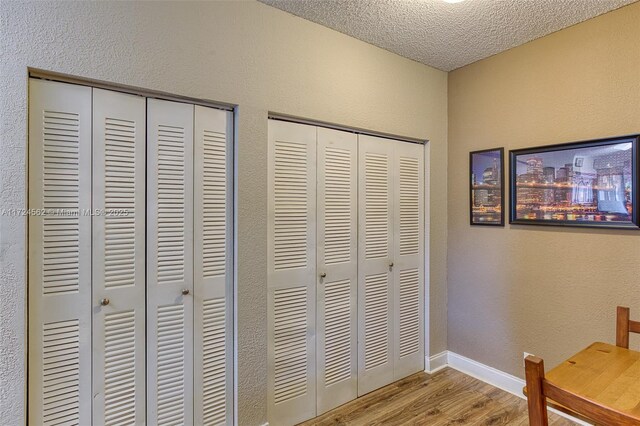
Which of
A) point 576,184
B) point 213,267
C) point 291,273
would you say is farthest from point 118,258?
point 576,184

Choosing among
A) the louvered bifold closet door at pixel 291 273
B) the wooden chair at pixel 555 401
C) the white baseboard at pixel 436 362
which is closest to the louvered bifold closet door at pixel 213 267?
the louvered bifold closet door at pixel 291 273

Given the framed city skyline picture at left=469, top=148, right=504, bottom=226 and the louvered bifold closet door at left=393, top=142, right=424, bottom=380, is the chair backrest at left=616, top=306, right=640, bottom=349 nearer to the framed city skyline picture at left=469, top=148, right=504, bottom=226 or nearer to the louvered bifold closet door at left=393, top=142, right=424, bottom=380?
the framed city skyline picture at left=469, top=148, right=504, bottom=226

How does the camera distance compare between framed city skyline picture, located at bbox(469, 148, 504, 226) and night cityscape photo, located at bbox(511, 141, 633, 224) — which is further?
framed city skyline picture, located at bbox(469, 148, 504, 226)

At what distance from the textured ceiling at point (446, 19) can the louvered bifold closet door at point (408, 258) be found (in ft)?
2.64

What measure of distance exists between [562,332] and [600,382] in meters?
1.23

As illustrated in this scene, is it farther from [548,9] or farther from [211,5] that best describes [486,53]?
[211,5]

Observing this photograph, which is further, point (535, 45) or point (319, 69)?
point (535, 45)

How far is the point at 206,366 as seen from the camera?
191 cm

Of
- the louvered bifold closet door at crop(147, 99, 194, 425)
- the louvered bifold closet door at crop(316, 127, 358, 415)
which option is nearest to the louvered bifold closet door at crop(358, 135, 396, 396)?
the louvered bifold closet door at crop(316, 127, 358, 415)

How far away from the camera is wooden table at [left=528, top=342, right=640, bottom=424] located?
3.76 feet

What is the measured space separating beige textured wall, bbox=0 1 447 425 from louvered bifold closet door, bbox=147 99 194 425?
0.73ft

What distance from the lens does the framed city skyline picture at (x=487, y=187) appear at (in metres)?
2.65

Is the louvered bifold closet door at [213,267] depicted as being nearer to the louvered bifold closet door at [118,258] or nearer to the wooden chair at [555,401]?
the louvered bifold closet door at [118,258]

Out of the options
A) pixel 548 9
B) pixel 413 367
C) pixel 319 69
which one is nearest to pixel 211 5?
pixel 319 69
